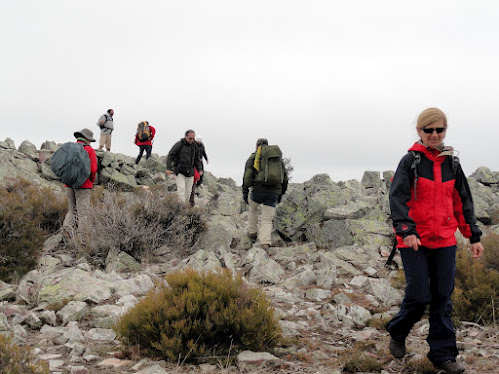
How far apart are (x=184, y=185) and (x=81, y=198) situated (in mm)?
3055

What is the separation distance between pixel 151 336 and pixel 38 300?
2.19 meters

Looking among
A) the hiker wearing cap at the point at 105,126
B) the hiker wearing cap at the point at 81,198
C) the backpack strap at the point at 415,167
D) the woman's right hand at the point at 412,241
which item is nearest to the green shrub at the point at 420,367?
the woman's right hand at the point at 412,241

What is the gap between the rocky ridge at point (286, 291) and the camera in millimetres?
4098

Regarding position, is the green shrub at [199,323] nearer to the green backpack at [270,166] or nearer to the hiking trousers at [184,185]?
the green backpack at [270,166]

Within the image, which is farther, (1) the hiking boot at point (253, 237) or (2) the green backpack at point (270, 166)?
(1) the hiking boot at point (253, 237)

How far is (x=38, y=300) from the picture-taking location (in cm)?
545

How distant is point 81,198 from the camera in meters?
8.75

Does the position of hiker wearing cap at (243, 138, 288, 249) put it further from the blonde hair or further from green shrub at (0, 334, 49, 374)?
green shrub at (0, 334, 49, 374)

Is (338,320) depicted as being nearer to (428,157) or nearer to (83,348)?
(428,157)

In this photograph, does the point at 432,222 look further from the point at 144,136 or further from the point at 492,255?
the point at 144,136

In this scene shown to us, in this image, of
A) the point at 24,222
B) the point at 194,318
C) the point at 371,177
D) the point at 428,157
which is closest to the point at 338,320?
the point at 194,318

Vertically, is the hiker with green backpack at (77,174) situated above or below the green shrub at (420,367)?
above

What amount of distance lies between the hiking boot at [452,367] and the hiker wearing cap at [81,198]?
6782 millimetres

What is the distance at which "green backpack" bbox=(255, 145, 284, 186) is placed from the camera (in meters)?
9.46
